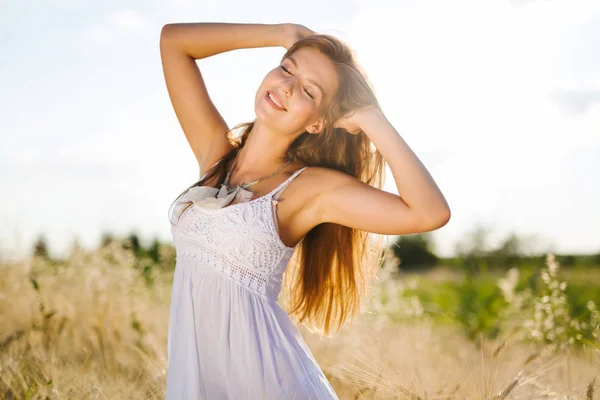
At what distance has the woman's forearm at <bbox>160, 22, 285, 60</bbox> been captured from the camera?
3.29 metres

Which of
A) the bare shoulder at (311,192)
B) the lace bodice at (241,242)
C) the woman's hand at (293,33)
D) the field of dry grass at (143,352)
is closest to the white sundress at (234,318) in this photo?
the lace bodice at (241,242)

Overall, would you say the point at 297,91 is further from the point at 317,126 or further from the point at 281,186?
the point at 281,186

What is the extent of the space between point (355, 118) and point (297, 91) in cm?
29

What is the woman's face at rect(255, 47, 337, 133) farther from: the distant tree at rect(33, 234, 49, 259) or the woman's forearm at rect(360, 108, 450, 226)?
the distant tree at rect(33, 234, 49, 259)

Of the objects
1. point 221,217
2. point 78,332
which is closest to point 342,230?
point 221,217

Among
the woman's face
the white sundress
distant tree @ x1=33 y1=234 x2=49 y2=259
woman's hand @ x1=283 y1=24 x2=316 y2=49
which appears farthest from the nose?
distant tree @ x1=33 y1=234 x2=49 y2=259

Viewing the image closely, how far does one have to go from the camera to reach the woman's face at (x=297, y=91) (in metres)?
2.93

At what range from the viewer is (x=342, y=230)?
3.24 meters

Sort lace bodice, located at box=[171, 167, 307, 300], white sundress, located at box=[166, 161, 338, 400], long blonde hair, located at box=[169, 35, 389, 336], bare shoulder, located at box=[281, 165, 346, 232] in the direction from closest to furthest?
Answer: white sundress, located at box=[166, 161, 338, 400]
lace bodice, located at box=[171, 167, 307, 300]
bare shoulder, located at box=[281, 165, 346, 232]
long blonde hair, located at box=[169, 35, 389, 336]

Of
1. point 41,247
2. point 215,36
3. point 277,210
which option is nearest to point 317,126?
point 277,210

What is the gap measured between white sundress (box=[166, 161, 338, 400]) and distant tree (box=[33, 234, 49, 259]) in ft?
12.7

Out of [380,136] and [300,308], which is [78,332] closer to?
[300,308]

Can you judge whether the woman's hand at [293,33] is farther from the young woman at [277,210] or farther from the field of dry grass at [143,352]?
the field of dry grass at [143,352]

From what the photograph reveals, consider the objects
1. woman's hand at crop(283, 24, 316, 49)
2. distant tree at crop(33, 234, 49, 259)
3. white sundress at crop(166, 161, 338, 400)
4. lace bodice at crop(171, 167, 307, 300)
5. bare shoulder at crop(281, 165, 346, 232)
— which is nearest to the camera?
white sundress at crop(166, 161, 338, 400)
